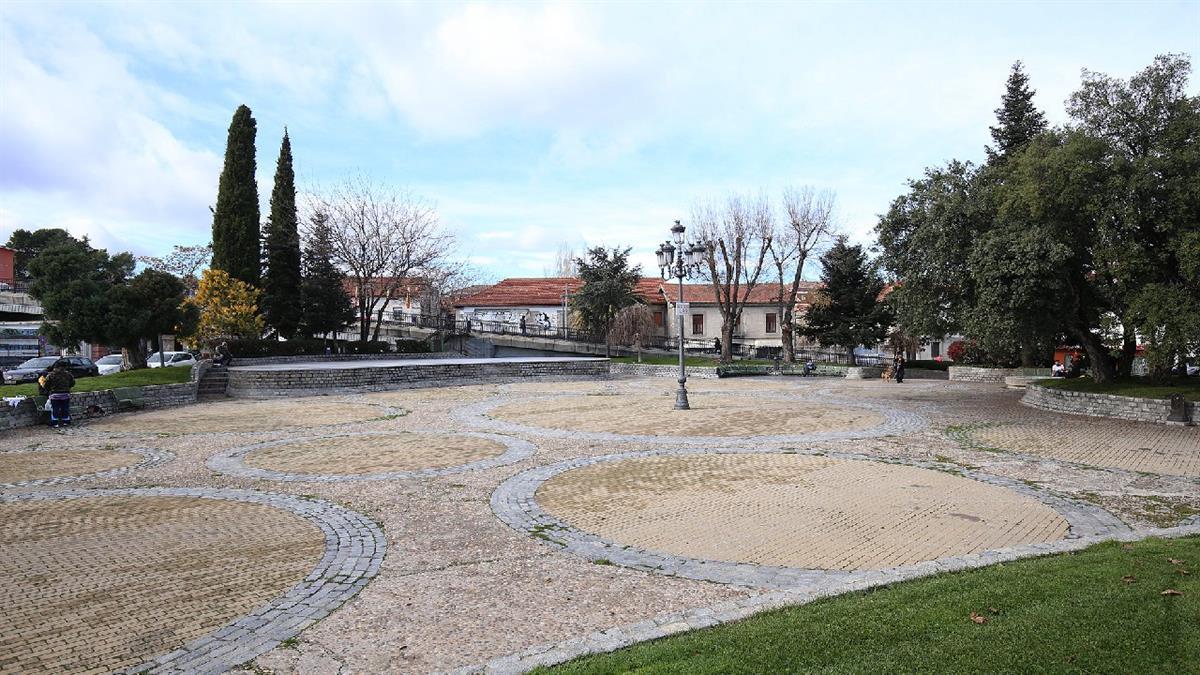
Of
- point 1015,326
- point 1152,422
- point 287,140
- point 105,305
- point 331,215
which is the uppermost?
point 287,140

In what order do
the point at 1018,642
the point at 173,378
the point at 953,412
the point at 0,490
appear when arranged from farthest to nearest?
1. the point at 173,378
2. the point at 953,412
3. the point at 0,490
4. the point at 1018,642

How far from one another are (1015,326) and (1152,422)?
12.8 feet

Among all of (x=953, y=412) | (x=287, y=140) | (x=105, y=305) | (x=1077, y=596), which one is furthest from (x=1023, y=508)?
(x=287, y=140)

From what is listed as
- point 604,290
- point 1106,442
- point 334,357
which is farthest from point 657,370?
point 1106,442

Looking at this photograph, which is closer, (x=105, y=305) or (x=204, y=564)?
(x=204, y=564)

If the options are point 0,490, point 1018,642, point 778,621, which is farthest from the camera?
point 0,490

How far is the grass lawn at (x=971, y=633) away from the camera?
3719mm

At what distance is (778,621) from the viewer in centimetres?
453

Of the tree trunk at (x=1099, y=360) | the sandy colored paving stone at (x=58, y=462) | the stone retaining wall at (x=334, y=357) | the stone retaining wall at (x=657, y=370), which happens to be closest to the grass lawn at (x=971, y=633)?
the sandy colored paving stone at (x=58, y=462)

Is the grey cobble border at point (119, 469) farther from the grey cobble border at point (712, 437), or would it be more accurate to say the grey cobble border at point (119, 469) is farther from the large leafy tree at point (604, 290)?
the large leafy tree at point (604, 290)

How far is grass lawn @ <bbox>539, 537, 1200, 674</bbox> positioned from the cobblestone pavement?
410 millimetres

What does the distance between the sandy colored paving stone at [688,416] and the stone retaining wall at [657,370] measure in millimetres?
11632

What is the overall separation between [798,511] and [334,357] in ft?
110

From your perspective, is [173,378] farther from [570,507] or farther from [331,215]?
[570,507]
